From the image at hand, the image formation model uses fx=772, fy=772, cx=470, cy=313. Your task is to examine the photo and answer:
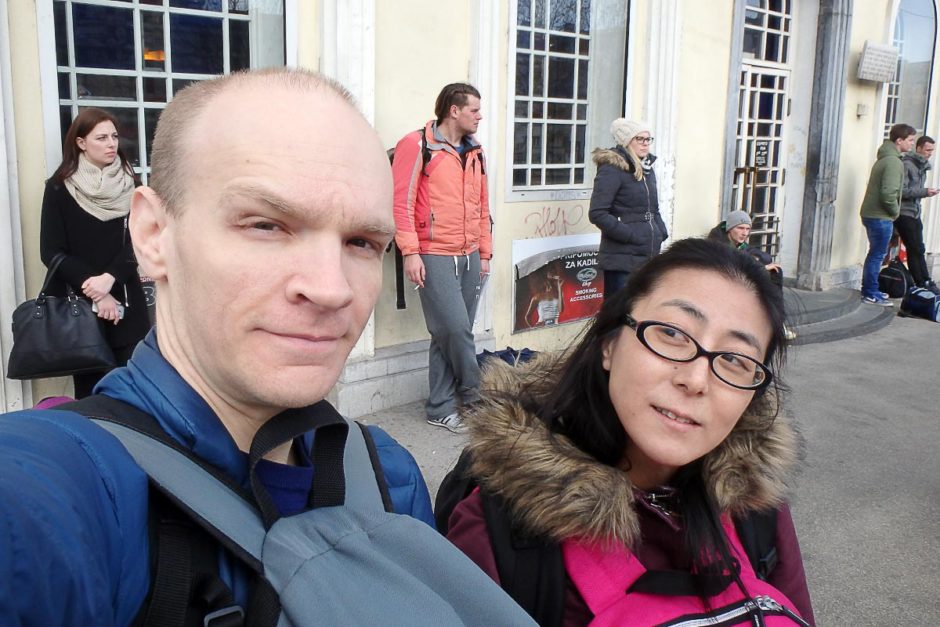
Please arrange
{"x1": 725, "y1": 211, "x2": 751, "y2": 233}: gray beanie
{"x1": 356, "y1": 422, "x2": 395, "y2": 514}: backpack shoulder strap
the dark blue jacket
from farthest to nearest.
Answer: {"x1": 725, "y1": 211, "x2": 751, "y2": 233}: gray beanie
{"x1": 356, "y1": 422, "x2": 395, "y2": 514}: backpack shoulder strap
the dark blue jacket

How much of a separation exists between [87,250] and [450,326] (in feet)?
6.74

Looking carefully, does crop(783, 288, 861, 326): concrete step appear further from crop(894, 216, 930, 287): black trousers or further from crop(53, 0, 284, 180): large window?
crop(53, 0, 284, 180): large window

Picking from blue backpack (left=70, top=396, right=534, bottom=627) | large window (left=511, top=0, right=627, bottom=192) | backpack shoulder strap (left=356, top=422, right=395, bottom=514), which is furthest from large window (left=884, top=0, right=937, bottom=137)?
blue backpack (left=70, top=396, right=534, bottom=627)

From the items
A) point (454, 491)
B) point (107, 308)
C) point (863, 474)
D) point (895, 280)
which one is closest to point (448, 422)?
point (107, 308)

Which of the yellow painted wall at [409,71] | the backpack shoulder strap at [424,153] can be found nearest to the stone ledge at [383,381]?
the yellow painted wall at [409,71]

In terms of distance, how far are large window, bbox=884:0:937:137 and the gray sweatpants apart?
8700 mm

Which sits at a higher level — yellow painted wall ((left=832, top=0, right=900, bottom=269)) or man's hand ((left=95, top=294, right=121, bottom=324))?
yellow painted wall ((left=832, top=0, right=900, bottom=269))

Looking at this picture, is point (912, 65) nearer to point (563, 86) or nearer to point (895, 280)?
point (895, 280)

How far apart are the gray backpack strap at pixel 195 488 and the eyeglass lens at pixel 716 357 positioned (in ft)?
3.58

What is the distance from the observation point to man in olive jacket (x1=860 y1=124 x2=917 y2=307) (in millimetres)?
9281

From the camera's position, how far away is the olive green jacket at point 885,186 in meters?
9.23

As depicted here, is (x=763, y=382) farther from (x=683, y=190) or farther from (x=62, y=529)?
(x=683, y=190)

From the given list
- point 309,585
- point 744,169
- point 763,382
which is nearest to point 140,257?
point 309,585

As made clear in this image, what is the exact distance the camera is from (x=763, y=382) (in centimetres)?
172
